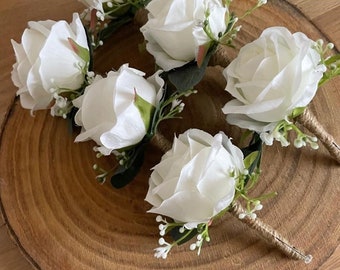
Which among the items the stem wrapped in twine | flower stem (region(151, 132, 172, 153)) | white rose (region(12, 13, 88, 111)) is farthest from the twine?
white rose (region(12, 13, 88, 111))

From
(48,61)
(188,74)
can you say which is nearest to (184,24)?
(188,74)

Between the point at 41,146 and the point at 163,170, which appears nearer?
the point at 163,170

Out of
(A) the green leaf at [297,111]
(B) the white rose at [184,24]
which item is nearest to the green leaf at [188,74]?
(B) the white rose at [184,24]

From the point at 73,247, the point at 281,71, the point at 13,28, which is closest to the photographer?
the point at 281,71

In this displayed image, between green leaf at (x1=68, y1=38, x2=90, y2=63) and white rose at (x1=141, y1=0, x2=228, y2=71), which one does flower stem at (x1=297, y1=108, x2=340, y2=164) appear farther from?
green leaf at (x1=68, y1=38, x2=90, y2=63)

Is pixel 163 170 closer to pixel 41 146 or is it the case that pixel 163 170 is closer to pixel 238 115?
pixel 238 115

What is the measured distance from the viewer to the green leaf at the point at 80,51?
0.69 m

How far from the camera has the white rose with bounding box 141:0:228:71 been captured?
65 cm

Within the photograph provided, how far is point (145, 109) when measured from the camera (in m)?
0.65

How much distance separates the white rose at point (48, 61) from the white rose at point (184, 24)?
9cm

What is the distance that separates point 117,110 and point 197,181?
0.11 m

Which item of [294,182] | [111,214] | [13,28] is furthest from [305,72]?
[13,28]

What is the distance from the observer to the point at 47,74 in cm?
68

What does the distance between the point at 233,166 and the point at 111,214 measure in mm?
185
